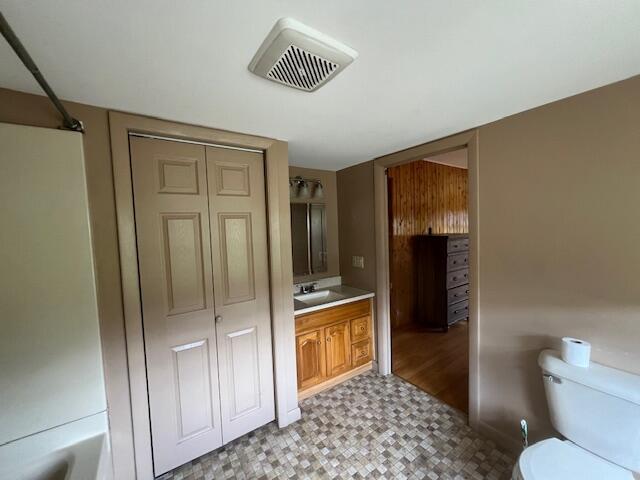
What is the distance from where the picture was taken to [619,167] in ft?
4.01

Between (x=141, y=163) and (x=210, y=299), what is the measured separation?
912mm

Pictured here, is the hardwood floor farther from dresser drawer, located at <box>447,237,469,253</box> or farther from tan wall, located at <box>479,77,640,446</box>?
dresser drawer, located at <box>447,237,469,253</box>

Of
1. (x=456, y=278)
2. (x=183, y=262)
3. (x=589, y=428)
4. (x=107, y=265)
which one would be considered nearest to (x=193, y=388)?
(x=183, y=262)

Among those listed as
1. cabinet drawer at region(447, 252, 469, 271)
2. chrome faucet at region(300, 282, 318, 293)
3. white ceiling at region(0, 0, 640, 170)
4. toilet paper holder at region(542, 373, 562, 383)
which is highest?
white ceiling at region(0, 0, 640, 170)

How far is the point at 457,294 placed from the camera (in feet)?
11.5

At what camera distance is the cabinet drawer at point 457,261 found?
335 centimetres

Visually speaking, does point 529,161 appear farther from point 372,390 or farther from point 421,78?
point 372,390

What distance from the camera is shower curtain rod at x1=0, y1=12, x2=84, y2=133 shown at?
643mm

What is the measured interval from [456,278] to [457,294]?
0.24 m

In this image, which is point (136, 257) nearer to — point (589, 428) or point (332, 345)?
point (332, 345)

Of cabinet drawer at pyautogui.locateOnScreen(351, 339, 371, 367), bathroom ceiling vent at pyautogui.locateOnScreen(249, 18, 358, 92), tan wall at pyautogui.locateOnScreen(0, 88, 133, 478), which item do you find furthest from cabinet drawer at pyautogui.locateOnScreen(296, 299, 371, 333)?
bathroom ceiling vent at pyautogui.locateOnScreen(249, 18, 358, 92)

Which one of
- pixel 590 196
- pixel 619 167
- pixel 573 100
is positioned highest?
pixel 573 100

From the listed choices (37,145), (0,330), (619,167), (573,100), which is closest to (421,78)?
(573,100)

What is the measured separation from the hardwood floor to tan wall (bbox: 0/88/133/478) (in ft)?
7.44
